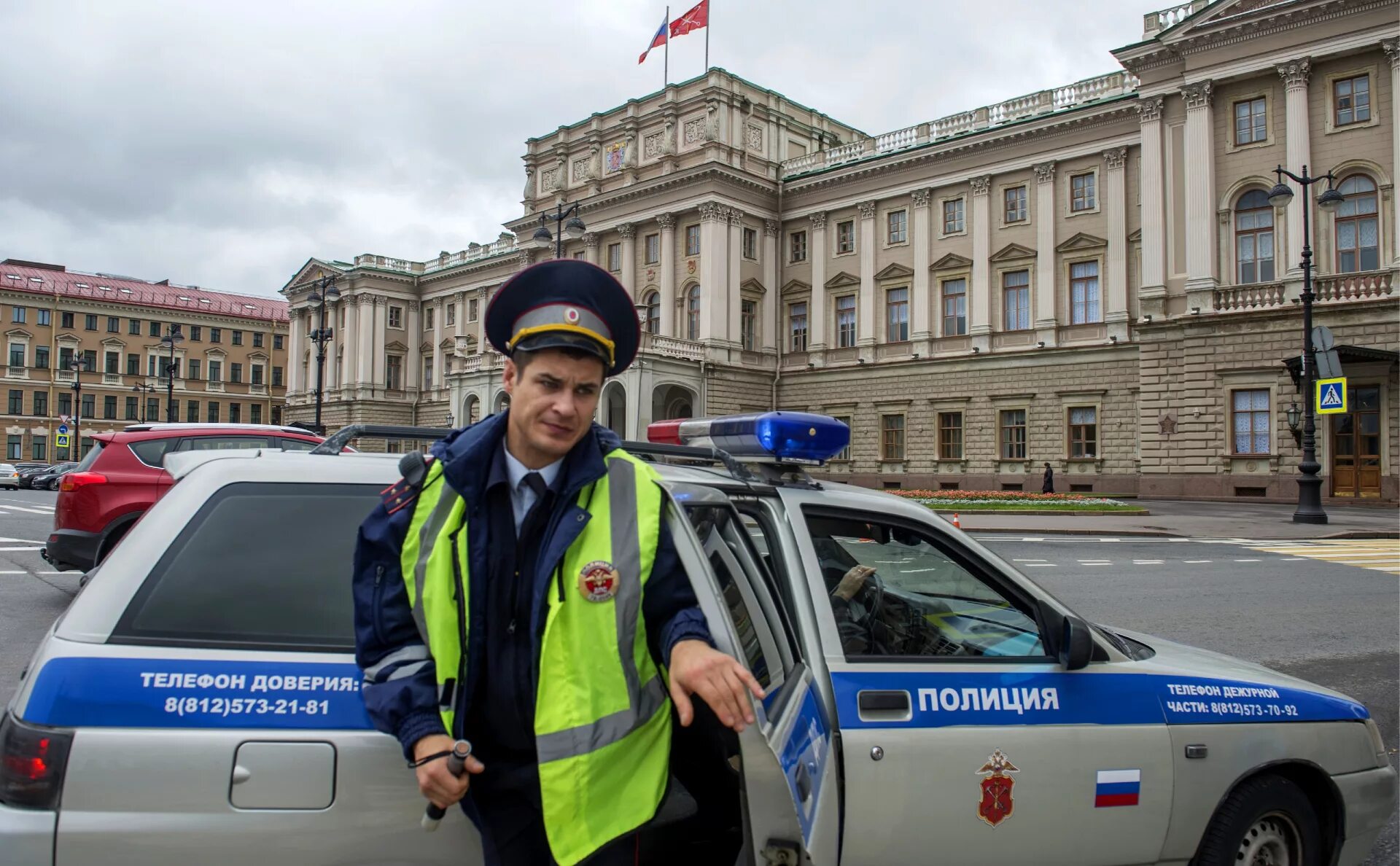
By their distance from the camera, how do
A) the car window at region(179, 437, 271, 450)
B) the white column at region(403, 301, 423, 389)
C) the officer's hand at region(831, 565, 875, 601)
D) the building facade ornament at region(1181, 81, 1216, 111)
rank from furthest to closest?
the white column at region(403, 301, 423, 389), the building facade ornament at region(1181, 81, 1216, 111), the car window at region(179, 437, 271, 450), the officer's hand at region(831, 565, 875, 601)

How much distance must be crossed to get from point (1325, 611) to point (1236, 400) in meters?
24.3

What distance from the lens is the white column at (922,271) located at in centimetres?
4244

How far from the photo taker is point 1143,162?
33.9 m

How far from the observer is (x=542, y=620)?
79.7 inches

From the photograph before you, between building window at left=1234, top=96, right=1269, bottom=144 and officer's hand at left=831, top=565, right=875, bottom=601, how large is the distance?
114 feet

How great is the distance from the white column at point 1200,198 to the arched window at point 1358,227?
363 cm

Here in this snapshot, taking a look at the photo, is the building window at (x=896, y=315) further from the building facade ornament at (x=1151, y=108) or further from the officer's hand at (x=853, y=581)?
the officer's hand at (x=853, y=581)

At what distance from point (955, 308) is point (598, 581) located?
1657 inches

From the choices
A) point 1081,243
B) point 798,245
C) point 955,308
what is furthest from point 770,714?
point 798,245

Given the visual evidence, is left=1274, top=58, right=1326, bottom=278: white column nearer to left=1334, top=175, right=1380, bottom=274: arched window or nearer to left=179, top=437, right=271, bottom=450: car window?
left=1334, top=175, right=1380, bottom=274: arched window

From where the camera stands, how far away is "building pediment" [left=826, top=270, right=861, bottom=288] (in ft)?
148

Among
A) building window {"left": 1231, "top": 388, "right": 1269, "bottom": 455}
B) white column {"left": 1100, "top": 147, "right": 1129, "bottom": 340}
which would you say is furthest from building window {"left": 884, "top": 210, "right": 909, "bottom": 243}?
building window {"left": 1231, "top": 388, "right": 1269, "bottom": 455}

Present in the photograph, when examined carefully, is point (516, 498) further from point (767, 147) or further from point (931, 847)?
point (767, 147)

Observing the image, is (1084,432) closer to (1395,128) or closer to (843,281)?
(843,281)
